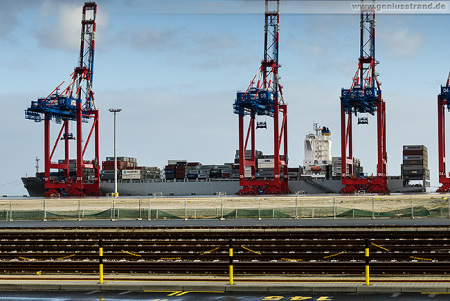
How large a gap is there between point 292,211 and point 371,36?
69418 mm

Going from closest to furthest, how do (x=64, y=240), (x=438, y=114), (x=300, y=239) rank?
(x=300, y=239) < (x=64, y=240) < (x=438, y=114)

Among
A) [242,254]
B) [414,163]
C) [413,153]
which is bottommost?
[242,254]

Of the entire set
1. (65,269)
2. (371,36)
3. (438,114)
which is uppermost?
(371,36)

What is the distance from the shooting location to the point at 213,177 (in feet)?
436

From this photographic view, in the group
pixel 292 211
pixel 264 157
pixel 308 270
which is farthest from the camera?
pixel 264 157

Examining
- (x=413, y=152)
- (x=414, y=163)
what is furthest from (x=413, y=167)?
(x=413, y=152)

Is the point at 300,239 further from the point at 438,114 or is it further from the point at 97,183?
the point at 97,183

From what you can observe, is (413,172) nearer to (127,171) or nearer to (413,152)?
(413,152)

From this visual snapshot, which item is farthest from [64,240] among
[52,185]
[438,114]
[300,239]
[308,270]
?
[52,185]

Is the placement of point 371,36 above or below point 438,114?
above

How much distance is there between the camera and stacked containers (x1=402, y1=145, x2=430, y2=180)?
11475 cm

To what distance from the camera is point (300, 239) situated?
23922 millimetres

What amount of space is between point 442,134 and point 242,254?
7898 centimetres

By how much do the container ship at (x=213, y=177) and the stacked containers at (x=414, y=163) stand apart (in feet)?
2.84
